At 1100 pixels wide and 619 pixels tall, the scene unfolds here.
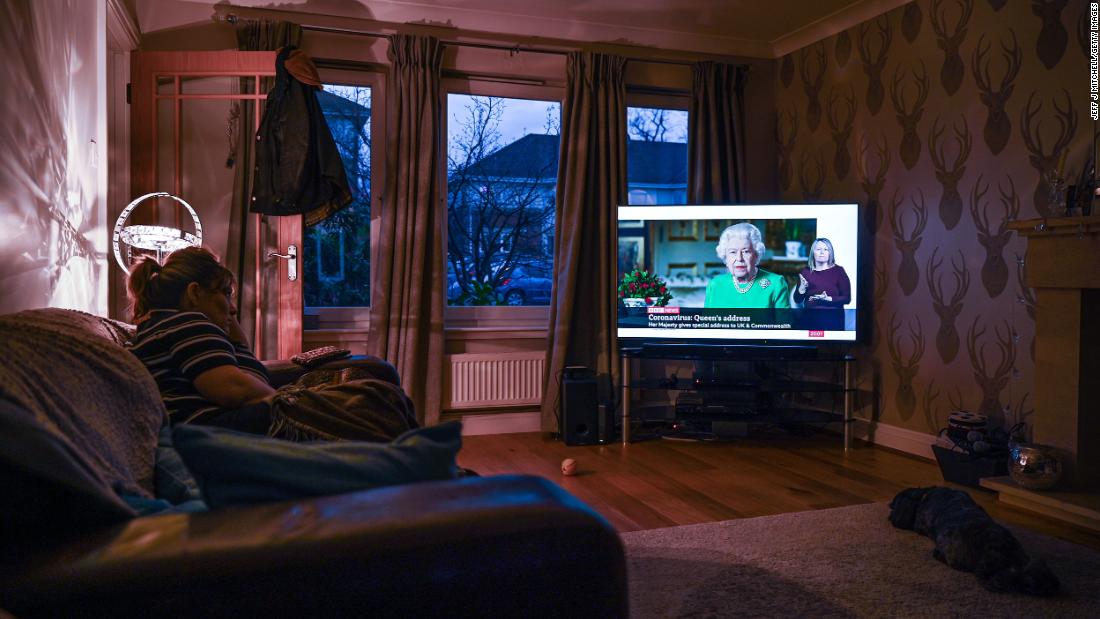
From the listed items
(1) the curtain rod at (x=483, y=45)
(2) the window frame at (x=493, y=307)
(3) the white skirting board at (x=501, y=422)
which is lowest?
(3) the white skirting board at (x=501, y=422)

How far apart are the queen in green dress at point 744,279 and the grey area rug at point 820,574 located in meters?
1.63

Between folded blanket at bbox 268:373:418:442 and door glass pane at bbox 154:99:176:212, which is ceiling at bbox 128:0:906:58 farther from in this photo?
folded blanket at bbox 268:373:418:442

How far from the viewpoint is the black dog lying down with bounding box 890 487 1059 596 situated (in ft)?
7.13

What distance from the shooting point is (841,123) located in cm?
457

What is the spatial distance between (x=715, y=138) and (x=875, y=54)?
100 centimetres

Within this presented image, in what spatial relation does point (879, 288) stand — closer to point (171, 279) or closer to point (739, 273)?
point (739, 273)

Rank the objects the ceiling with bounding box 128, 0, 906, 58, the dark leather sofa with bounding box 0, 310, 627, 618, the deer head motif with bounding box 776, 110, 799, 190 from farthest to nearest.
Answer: the deer head motif with bounding box 776, 110, 799, 190 < the ceiling with bounding box 128, 0, 906, 58 < the dark leather sofa with bounding box 0, 310, 627, 618

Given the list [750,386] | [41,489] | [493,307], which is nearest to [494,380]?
[493,307]

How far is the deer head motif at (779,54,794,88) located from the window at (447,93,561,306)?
150cm

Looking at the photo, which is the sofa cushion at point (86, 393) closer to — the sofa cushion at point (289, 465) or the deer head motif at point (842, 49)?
the sofa cushion at point (289, 465)

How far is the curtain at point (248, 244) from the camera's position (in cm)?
388

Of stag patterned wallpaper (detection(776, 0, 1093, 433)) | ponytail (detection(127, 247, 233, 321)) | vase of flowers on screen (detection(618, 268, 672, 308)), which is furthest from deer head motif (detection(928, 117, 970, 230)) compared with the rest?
ponytail (detection(127, 247, 233, 321))

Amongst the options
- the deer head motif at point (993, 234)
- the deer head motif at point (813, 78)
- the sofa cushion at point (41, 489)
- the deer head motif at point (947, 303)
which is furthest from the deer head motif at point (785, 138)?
the sofa cushion at point (41, 489)

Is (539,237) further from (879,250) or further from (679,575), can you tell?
(679,575)
